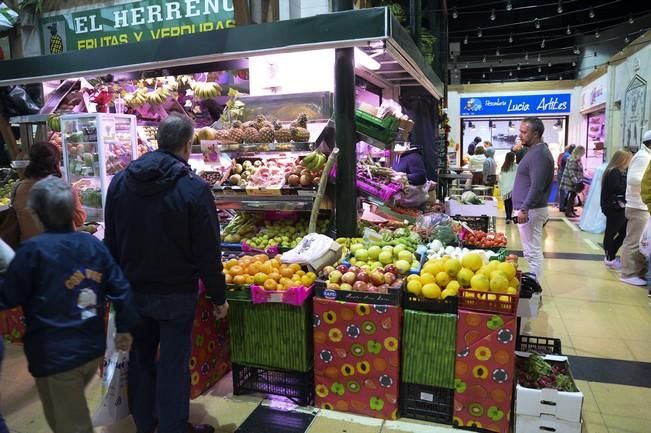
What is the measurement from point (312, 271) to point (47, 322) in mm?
1774

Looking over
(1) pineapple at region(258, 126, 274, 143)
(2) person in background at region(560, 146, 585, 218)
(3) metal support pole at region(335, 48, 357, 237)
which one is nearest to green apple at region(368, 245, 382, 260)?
(3) metal support pole at region(335, 48, 357, 237)

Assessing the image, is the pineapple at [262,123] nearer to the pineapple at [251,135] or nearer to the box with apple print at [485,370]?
the pineapple at [251,135]

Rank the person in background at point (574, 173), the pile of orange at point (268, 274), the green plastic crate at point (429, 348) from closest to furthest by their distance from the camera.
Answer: the green plastic crate at point (429, 348), the pile of orange at point (268, 274), the person in background at point (574, 173)

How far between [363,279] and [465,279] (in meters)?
0.64

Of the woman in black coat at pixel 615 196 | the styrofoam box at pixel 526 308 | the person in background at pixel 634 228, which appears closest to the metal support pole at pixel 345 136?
the styrofoam box at pixel 526 308

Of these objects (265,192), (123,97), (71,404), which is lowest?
(71,404)

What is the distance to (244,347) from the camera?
3.41 meters

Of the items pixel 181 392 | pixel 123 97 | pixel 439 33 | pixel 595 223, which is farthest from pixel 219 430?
pixel 439 33

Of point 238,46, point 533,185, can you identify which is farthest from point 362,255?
point 533,185

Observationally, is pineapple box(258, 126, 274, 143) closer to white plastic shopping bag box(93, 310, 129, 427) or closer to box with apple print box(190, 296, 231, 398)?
box with apple print box(190, 296, 231, 398)

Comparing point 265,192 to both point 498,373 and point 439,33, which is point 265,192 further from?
point 439,33

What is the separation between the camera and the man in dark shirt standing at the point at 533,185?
500cm

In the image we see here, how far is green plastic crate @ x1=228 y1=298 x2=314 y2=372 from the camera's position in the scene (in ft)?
10.7

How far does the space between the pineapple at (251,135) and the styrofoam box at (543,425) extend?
2.96m
